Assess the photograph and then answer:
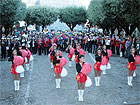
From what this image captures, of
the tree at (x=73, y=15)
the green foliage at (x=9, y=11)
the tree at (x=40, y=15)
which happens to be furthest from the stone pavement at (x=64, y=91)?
the tree at (x=73, y=15)

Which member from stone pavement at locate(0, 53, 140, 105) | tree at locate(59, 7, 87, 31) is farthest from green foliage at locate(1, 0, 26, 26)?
tree at locate(59, 7, 87, 31)

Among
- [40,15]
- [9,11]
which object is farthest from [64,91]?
[40,15]

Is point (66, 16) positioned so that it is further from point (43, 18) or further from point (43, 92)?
point (43, 92)

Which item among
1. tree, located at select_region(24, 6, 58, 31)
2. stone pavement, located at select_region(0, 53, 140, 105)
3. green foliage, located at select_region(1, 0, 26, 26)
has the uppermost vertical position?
tree, located at select_region(24, 6, 58, 31)

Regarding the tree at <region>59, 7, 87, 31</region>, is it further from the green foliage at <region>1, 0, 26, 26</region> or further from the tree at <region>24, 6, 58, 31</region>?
the green foliage at <region>1, 0, 26, 26</region>

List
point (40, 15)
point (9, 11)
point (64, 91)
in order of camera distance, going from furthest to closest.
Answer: point (40, 15)
point (9, 11)
point (64, 91)

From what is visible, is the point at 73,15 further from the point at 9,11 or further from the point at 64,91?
the point at 64,91

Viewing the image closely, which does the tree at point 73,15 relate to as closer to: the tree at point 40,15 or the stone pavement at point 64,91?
the tree at point 40,15

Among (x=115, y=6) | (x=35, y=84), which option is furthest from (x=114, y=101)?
(x=115, y=6)

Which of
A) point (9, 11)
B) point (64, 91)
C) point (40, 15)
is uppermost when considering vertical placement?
point (40, 15)

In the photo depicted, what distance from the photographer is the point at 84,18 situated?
58.1 m

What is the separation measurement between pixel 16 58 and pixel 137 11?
41.8ft

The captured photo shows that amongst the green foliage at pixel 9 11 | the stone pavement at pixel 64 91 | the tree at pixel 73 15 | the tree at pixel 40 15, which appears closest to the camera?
the stone pavement at pixel 64 91

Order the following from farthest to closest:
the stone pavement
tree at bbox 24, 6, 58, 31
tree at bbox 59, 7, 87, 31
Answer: tree at bbox 59, 7, 87, 31, tree at bbox 24, 6, 58, 31, the stone pavement
